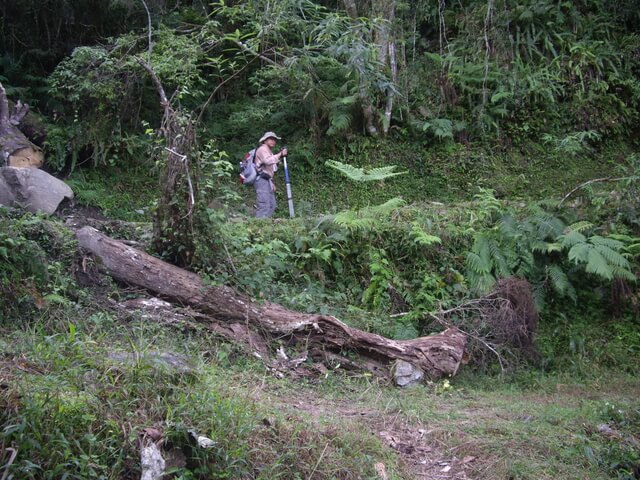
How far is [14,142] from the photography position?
12.0 m

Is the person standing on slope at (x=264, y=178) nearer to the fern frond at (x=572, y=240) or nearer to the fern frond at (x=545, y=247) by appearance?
the fern frond at (x=545, y=247)

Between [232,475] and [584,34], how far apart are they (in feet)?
49.3

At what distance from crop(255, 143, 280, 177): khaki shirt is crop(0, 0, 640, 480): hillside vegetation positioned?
840mm

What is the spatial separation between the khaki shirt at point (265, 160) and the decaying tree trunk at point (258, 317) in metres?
4.48

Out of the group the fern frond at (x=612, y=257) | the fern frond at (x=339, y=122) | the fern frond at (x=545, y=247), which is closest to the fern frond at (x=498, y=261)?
the fern frond at (x=545, y=247)

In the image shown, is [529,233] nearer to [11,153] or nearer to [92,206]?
[92,206]

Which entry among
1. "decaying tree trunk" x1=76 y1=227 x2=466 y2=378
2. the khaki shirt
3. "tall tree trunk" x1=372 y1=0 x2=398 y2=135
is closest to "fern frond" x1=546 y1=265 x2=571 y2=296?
"decaying tree trunk" x1=76 y1=227 x2=466 y2=378

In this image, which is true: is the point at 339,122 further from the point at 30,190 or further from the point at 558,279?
the point at 30,190

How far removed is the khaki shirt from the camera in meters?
12.0

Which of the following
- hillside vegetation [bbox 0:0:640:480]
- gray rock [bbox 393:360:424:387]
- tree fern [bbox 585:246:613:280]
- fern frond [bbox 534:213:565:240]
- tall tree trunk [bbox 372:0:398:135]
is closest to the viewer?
hillside vegetation [bbox 0:0:640:480]

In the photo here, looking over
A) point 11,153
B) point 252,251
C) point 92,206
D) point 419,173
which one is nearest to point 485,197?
point 419,173

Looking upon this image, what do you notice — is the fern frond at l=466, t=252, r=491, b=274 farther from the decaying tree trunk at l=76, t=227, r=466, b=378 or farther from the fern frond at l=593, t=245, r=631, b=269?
the decaying tree trunk at l=76, t=227, r=466, b=378

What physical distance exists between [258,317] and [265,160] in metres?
4.94

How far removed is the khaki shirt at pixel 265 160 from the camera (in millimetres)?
11977
